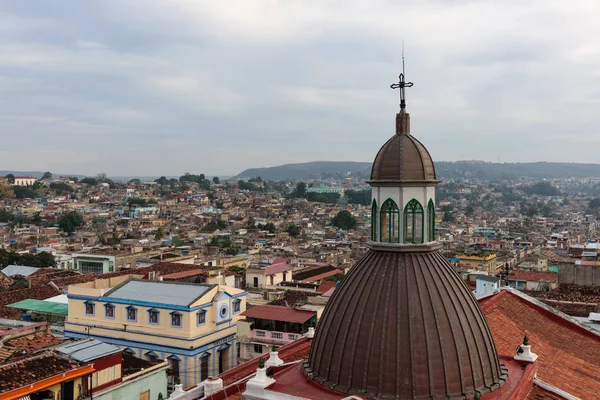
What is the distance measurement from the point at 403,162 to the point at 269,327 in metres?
Result: 17.3

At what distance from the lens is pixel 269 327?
25.7 m

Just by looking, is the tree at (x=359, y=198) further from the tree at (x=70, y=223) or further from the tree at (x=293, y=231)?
the tree at (x=70, y=223)

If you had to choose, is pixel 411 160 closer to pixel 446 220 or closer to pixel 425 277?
pixel 425 277

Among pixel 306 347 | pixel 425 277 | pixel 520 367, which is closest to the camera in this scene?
pixel 425 277

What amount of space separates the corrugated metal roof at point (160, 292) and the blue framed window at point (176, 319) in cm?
49

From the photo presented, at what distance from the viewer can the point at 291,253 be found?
63.5 m

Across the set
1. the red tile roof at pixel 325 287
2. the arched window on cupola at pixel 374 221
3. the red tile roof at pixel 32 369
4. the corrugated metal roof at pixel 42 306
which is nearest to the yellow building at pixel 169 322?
the corrugated metal roof at pixel 42 306

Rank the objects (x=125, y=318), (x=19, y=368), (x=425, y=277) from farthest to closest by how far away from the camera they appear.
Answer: (x=125, y=318) → (x=19, y=368) → (x=425, y=277)

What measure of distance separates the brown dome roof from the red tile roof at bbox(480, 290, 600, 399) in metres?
4.95

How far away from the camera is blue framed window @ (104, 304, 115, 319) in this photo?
86.2ft

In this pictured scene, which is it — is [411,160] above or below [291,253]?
above

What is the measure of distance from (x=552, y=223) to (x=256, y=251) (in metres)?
76.7

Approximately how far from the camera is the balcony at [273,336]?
81.8 ft

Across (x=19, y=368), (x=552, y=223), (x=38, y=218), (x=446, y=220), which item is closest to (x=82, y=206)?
(x=38, y=218)
